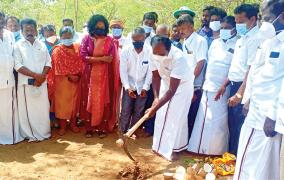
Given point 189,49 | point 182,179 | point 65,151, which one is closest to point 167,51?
point 189,49

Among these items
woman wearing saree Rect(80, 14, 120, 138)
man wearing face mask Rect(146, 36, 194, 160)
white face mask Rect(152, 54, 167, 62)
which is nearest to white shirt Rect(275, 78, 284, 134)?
man wearing face mask Rect(146, 36, 194, 160)

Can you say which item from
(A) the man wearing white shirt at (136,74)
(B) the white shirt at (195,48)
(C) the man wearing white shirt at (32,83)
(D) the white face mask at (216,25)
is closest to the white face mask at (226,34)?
(B) the white shirt at (195,48)

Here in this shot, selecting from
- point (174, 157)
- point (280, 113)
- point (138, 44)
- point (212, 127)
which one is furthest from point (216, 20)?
point (280, 113)

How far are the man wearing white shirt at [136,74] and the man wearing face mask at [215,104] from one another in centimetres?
101

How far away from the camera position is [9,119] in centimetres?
567

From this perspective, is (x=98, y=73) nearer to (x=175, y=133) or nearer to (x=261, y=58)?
(x=175, y=133)

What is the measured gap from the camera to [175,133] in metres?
5.07

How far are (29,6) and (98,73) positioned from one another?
1682 cm

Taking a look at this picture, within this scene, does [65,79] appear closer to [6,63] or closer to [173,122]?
[6,63]

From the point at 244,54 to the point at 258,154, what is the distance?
5.52 feet

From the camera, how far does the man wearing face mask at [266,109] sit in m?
2.98

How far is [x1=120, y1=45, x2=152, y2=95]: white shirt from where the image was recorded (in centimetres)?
585

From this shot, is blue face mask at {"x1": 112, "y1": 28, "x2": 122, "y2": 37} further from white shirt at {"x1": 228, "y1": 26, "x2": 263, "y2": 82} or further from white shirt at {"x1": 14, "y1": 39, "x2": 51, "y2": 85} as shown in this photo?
white shirt at {"x1": 228, "y1": 26, "x2": 263, "y2": 82}

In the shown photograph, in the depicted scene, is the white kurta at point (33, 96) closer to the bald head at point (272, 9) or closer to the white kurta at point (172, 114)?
the white kurta at point (172, 114)
